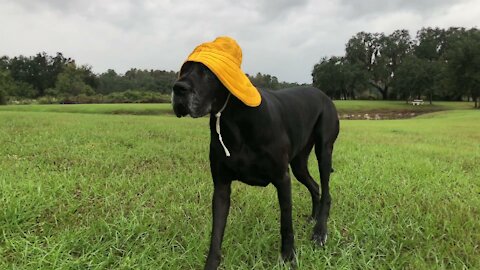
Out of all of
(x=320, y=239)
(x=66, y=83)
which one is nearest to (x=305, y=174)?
(x=320, y=239)

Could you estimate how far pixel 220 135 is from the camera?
263 centimetres

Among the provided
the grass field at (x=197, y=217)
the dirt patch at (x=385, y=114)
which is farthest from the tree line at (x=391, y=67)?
the grass field at (x=197, y=217)

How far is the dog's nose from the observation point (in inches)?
87.1

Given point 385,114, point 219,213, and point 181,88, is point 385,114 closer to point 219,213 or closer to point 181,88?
point 219,213

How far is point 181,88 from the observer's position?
2215 mm

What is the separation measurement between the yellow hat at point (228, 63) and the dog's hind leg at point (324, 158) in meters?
1.37

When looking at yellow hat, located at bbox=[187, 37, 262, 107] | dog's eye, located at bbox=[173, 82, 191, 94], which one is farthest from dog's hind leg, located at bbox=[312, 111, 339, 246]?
dog's eye, located at bbox=[173, 82, 191, 94]

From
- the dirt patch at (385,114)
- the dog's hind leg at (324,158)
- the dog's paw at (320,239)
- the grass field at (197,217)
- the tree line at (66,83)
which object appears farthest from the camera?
the tree line at (66,83)

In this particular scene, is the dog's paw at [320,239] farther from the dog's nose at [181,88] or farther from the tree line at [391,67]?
the tree line at [391,67]

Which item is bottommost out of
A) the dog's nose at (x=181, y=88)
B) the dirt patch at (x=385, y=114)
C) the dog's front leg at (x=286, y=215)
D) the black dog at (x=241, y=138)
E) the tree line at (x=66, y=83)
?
the dirt patch at (x=385, y=114)

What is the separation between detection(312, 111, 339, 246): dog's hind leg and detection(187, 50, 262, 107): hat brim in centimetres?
139

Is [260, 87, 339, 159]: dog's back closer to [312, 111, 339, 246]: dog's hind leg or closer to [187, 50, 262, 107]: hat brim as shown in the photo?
[312, 111, 339, 246]: dog's hind leg

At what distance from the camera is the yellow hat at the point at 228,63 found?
2320 millimetres

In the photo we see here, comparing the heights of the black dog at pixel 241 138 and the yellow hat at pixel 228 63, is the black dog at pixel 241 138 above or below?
below
